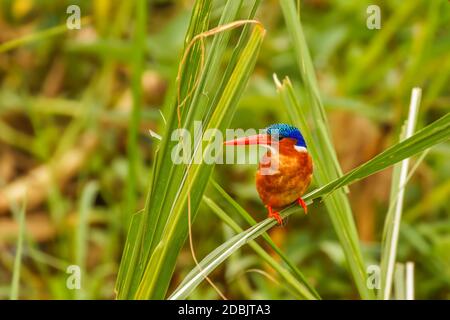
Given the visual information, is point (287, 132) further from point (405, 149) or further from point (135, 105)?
point (135, 105)

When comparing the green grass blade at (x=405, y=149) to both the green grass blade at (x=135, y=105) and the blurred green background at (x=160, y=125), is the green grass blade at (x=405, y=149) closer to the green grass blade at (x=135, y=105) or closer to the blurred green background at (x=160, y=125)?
the green grass blade at (x=135, y=105)

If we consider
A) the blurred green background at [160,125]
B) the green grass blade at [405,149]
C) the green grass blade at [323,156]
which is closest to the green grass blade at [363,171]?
the green grass blade at [405,149]

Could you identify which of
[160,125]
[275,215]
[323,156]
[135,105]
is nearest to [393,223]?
[323,156]

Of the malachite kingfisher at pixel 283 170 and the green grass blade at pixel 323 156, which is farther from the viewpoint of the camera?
the green grass blade at pixel 323 156

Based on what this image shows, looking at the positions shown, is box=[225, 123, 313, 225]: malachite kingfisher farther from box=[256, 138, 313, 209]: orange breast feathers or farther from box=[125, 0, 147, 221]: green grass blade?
box=[125, 0, 147, 221]: green grass blade

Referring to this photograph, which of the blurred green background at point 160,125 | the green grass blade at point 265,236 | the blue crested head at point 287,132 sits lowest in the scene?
the green grass blade at point 265,236

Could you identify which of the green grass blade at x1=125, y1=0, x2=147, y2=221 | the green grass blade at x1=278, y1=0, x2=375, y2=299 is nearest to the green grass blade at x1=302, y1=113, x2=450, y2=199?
the green grass blade at x1=278, y1=0, x2=375, y2=299
